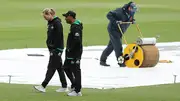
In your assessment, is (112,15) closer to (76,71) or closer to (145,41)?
(145,41)

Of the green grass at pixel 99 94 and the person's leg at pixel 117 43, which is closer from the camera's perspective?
the green grass at pixel 99 94

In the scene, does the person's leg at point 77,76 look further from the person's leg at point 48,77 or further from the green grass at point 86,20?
the green grass at point 86,20

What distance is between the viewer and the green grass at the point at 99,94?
34.8ft

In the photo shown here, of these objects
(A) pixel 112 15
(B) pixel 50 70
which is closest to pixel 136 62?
(A) pixel 112 15

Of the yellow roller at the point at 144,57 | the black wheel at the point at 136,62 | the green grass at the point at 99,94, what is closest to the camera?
the green grass at the point at 99,94

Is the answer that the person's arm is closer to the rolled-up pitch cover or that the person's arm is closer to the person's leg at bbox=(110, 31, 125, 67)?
the person's leg at bbox=(110, 31, 125, 67)

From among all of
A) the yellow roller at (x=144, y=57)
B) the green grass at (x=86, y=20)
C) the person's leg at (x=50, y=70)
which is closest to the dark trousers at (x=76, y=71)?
the person's leg at (x=50, y=70)

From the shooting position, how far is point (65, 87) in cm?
1158

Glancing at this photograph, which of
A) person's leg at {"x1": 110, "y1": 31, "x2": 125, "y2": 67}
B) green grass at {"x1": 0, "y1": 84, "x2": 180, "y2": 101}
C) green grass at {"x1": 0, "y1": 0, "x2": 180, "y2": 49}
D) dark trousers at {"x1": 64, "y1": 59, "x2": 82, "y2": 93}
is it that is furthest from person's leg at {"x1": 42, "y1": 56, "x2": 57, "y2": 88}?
green grass at {"x1": 0, "y1": 0, "x2": 180, "y2": 49}

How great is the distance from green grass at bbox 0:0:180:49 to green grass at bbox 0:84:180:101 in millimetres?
8298

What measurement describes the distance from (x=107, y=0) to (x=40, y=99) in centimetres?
3327

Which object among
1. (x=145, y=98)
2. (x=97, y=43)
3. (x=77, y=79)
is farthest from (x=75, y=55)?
(x=97, y=43)

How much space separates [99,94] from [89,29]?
15.9 m

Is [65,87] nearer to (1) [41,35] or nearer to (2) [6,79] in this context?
(2) [6,79]
